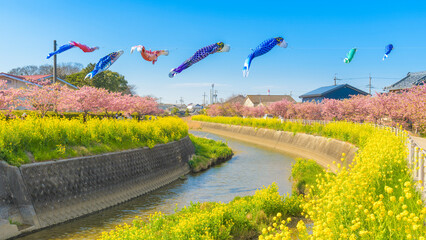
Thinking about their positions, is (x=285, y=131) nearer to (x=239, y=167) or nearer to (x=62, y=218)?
(x=239, y=167)

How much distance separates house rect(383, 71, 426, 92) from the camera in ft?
124

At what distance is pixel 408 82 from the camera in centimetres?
3900

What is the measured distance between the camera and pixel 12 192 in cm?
1136

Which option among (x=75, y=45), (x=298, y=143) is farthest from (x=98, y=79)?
(x=75, y=45)

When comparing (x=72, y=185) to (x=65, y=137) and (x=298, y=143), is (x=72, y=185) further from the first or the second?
(x=298, y=143)

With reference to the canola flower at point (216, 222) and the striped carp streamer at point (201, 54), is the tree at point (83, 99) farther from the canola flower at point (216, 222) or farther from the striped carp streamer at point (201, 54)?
the canola flower at point (216, 222)

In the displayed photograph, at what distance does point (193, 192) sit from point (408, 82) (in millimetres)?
31502

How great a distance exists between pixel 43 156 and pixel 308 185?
34.5 ft

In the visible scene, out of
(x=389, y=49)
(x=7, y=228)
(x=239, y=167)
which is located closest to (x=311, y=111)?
(x=239, y=167)

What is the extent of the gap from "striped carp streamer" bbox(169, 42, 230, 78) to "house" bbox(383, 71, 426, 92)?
2798cm

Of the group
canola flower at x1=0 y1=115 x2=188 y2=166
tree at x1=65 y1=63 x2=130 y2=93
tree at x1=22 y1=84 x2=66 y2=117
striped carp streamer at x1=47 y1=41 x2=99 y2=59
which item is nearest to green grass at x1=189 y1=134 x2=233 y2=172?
canola flower at x1=0 y1=115 x2=188 y2=166

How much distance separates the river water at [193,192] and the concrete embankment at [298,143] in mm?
2880

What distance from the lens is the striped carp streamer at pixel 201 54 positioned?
1728 cm

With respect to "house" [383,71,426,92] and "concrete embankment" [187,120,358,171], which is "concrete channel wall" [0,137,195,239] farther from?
"house" [383,71,426,92]
